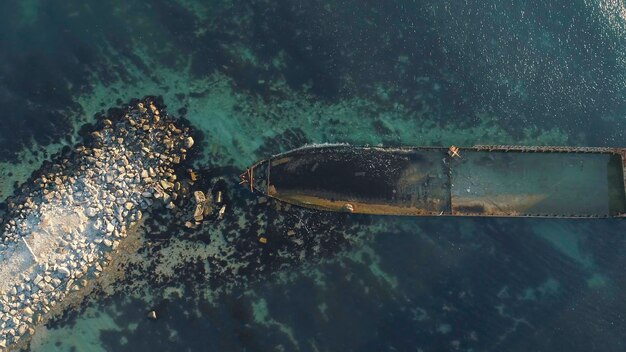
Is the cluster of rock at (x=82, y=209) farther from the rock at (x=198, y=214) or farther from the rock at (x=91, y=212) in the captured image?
the rock at (x=198, y=214)

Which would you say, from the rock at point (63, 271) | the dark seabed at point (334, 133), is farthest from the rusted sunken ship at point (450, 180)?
the rock at point (63, 271)

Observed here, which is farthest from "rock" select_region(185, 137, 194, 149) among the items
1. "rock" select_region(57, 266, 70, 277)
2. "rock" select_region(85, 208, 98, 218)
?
"rock" select_region(57, 266, 70, 277)

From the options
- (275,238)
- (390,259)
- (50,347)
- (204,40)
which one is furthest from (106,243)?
(390,259)

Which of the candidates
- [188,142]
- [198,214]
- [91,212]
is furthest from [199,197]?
[91,212]

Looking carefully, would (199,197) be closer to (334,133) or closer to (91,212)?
(91,212)

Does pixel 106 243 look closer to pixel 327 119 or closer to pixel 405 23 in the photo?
pixel 327 119

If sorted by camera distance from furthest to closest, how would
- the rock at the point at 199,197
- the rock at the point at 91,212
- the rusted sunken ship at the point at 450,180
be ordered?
1. the rock at the point at 199,197
2. the rusted sunken ship at the point at 450,180
3. the rock at the point at 91,212

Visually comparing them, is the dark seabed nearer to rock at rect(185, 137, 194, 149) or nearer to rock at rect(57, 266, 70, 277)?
rock at rect(185, 137, 194, 149)
